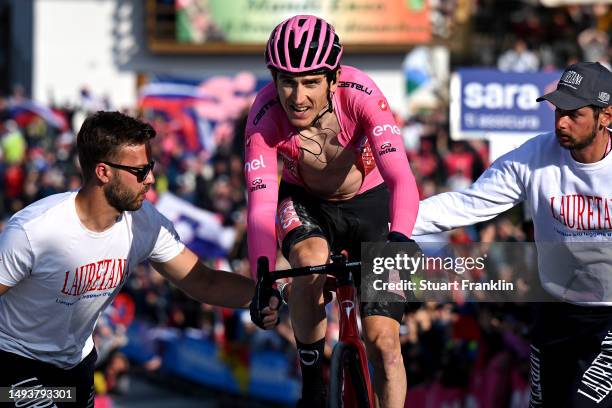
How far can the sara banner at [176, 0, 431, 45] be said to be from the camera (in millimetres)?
32250

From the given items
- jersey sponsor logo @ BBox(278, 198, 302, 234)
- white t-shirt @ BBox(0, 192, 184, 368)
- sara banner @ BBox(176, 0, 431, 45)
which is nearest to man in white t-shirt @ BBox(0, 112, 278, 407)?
white t-shirt @ BBox(0, 192, 184, 368)

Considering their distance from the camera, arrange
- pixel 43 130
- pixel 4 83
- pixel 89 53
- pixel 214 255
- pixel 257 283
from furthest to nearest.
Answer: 1. pixel 4 83
2. pixel 89 53
3. pixel 43 130
4. pixel 214 255
5. pixel 257 283

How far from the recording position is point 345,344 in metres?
6.73

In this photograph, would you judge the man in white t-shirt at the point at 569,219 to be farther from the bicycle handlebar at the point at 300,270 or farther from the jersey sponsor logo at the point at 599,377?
the bicycle handlebar at the point at 300,270

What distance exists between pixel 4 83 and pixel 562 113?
129 feet

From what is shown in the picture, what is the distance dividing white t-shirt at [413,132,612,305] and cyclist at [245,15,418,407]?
19.5 inches

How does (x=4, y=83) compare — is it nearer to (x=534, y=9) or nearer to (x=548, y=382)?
(x=534, y=9)

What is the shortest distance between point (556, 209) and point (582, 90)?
0.65 m

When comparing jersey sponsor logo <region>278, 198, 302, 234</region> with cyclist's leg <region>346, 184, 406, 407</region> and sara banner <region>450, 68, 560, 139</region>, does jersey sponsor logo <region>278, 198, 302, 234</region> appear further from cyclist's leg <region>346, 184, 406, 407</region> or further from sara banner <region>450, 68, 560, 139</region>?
sara banner <region>450, 68, 560, 139</region>

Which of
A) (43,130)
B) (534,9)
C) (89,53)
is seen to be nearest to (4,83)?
(89,53)

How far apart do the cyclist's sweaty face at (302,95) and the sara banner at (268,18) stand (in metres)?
25.6

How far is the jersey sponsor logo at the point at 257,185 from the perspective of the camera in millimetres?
6875

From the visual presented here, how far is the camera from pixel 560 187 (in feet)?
21.8

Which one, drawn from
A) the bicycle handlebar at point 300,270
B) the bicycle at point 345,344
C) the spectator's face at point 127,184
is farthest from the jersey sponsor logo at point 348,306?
the spectator's face at point 127,184
